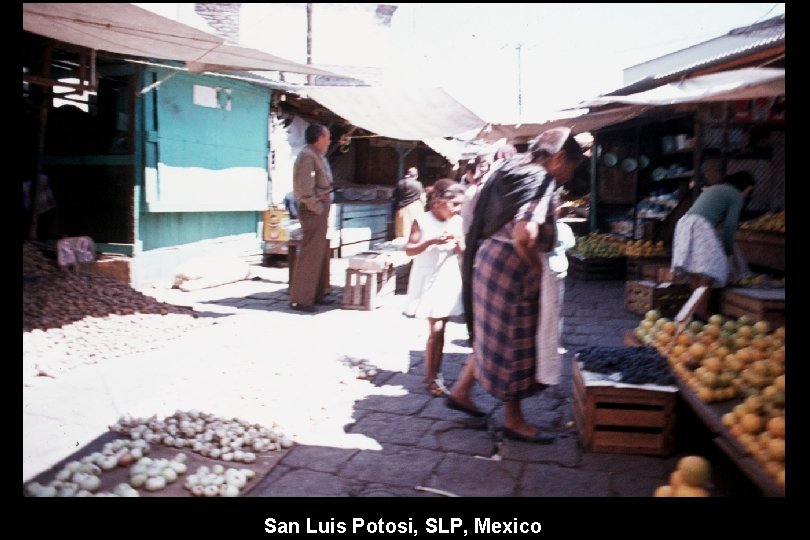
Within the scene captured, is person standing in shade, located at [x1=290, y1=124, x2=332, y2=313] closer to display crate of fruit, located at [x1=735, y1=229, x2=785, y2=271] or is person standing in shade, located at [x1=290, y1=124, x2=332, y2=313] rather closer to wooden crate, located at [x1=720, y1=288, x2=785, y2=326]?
wooden crate, located at [x1=720, y1=288, x2=785, y2=326]

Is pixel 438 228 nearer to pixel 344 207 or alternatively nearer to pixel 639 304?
pixel 639 304

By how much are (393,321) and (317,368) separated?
7.16 feet

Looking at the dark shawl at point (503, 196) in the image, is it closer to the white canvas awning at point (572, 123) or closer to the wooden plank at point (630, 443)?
the wooden plank at point (630, 443)

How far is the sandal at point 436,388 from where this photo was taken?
4.56 meters

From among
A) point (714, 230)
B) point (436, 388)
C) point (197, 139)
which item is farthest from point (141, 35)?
point (714, 230)

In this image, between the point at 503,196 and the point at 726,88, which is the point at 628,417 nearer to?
the point at 503,196

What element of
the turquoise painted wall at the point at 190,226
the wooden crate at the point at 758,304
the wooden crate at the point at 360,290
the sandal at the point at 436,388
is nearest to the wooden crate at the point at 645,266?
the wooden crate at the point at 758,304

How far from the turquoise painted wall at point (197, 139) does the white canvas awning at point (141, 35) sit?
9.18ft

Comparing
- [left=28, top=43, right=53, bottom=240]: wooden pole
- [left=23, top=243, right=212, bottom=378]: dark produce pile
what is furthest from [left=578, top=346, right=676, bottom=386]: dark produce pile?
[left=28, top=43, right=53, bottom=240]: wooden pole

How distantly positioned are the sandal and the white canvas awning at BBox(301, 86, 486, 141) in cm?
374

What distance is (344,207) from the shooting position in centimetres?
1207

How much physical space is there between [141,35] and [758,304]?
16.5ft

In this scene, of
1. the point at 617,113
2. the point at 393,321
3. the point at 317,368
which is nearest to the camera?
the point at 317,368
